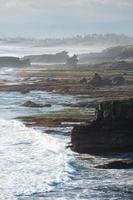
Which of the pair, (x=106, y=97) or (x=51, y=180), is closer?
(x=51, y=180)

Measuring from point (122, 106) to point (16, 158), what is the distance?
9.09 meters

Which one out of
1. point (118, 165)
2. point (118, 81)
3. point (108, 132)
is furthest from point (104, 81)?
point (118, 165)

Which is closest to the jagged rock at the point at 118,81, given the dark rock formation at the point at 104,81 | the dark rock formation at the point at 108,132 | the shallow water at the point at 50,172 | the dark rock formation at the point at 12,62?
the dark rock formation at the point at 104,81

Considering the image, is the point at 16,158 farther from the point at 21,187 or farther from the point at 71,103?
the point at 71,103

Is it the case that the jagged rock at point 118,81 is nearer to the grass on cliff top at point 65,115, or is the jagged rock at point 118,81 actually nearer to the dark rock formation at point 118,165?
the grass on cliff top at point 65,115

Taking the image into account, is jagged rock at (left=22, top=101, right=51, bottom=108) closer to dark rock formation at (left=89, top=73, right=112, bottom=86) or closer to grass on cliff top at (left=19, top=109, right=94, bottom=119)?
grass on cliff top at (left=19, top=109, right=94, bottom=119)

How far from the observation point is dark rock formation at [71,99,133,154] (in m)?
45.6

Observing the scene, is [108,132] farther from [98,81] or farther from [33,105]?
[98,81]

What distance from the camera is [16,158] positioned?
4434 centimetres

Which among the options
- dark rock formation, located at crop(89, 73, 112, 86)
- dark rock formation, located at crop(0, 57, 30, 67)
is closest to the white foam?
dark rock formation, located at crop(89, 73, 112, 86)

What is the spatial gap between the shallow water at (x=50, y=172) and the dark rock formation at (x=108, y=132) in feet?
4.36

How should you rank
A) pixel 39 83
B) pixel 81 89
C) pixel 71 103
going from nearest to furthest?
pixel 71 103
pixel 81 89
pixel 39 83

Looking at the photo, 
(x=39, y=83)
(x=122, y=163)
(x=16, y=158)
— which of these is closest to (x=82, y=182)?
(x=122, y=163)

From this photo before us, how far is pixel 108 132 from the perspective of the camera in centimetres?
4559
